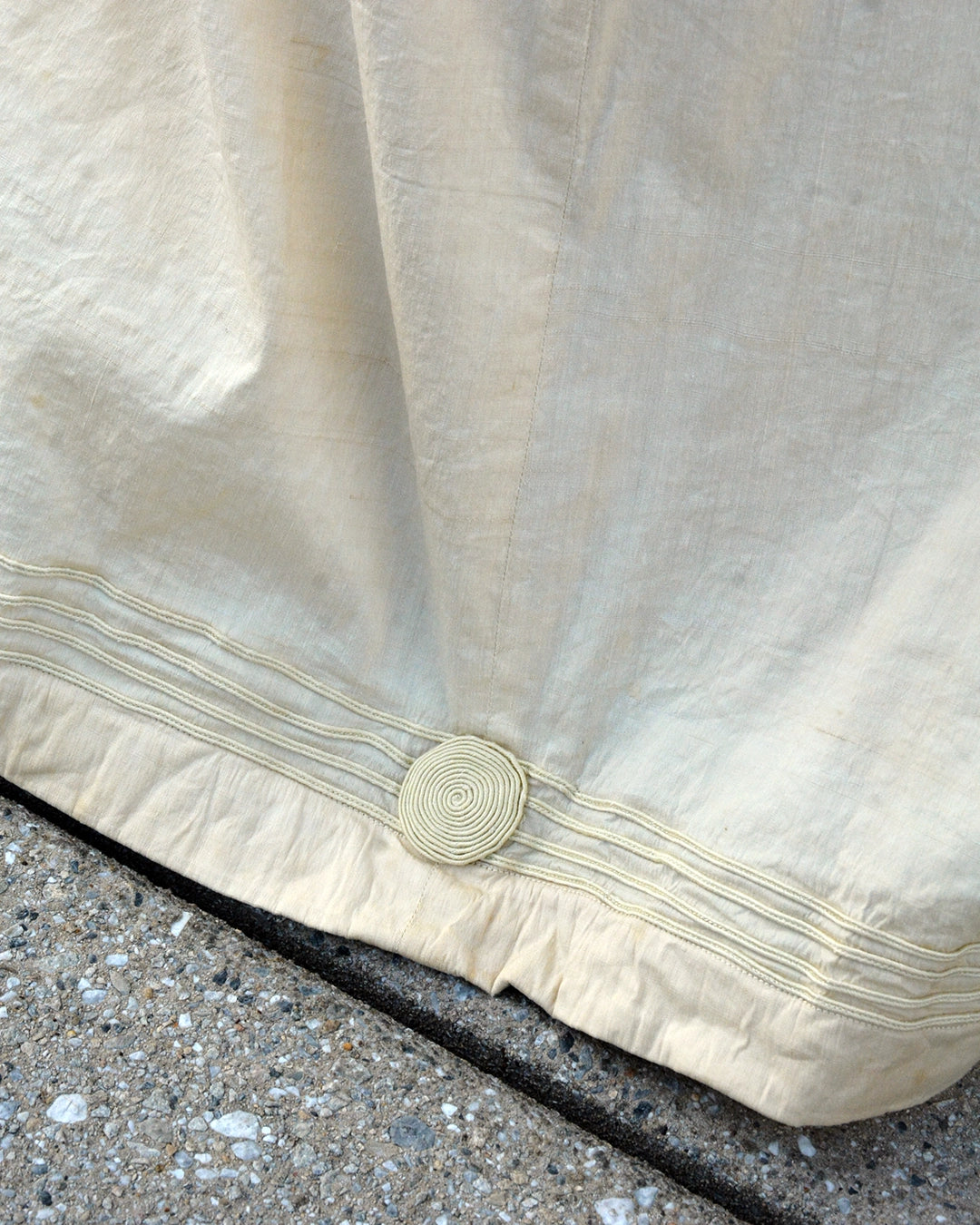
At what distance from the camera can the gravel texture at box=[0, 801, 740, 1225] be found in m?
0.81

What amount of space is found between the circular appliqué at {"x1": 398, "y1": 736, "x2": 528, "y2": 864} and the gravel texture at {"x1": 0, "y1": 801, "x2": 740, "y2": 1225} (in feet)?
0.38

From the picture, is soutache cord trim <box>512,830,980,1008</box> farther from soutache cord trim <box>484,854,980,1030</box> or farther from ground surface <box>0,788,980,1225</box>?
ground surface <box>0,788,980,1225</box>

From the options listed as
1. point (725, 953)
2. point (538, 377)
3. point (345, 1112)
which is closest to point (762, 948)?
point (725, 953)

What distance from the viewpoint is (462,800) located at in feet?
3.22

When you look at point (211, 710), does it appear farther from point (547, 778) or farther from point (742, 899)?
point (742, 899)

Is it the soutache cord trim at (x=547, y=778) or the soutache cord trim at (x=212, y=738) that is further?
the soutache cord trim at (x=212, y=738)

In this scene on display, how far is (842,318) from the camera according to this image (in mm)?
868

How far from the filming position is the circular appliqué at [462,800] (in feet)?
3.18

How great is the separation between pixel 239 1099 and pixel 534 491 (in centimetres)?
50

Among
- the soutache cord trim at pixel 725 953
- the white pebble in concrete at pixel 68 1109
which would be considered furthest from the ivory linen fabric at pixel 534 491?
the white pebble in concrete at pixel 68 1109

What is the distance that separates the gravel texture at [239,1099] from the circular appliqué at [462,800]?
12 centimetres

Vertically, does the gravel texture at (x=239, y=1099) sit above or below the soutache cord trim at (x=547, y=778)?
below

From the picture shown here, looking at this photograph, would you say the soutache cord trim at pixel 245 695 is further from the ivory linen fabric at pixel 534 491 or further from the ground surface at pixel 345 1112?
the ground surface at pixel 345 1112

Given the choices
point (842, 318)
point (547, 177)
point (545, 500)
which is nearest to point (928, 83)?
point (842, 318)
